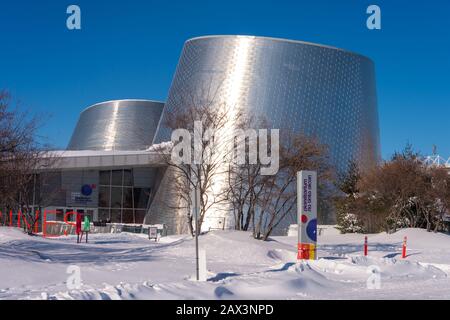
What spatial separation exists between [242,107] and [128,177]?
34.3 ft

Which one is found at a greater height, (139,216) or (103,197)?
(103,197)

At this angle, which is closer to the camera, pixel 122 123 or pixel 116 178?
pixel 116 178

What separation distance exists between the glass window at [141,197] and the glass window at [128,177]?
2.36ft

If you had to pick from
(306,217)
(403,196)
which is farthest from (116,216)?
(306,217)

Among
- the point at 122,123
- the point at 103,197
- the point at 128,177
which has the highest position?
the point at 122,123

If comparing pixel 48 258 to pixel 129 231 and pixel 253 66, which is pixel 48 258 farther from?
pixel 253 66

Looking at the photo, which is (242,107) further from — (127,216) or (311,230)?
(311,230)

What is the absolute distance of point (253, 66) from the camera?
151 feet

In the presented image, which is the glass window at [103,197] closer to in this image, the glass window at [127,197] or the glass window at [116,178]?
the glass window at [116,178]

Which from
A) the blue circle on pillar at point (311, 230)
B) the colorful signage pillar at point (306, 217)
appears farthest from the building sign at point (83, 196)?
the blue circle on pillar at point (311, 230)

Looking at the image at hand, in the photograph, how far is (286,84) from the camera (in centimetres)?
4581

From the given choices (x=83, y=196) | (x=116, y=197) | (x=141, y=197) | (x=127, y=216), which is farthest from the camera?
(x=141, y=197)

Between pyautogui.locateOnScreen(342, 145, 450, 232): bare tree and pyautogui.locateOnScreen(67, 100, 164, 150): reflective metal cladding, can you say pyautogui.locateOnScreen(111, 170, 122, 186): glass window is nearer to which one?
pyautogui.locateOnScreen(342, 145, 450, 232): bare tree

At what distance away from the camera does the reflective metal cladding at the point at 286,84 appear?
45.3m
